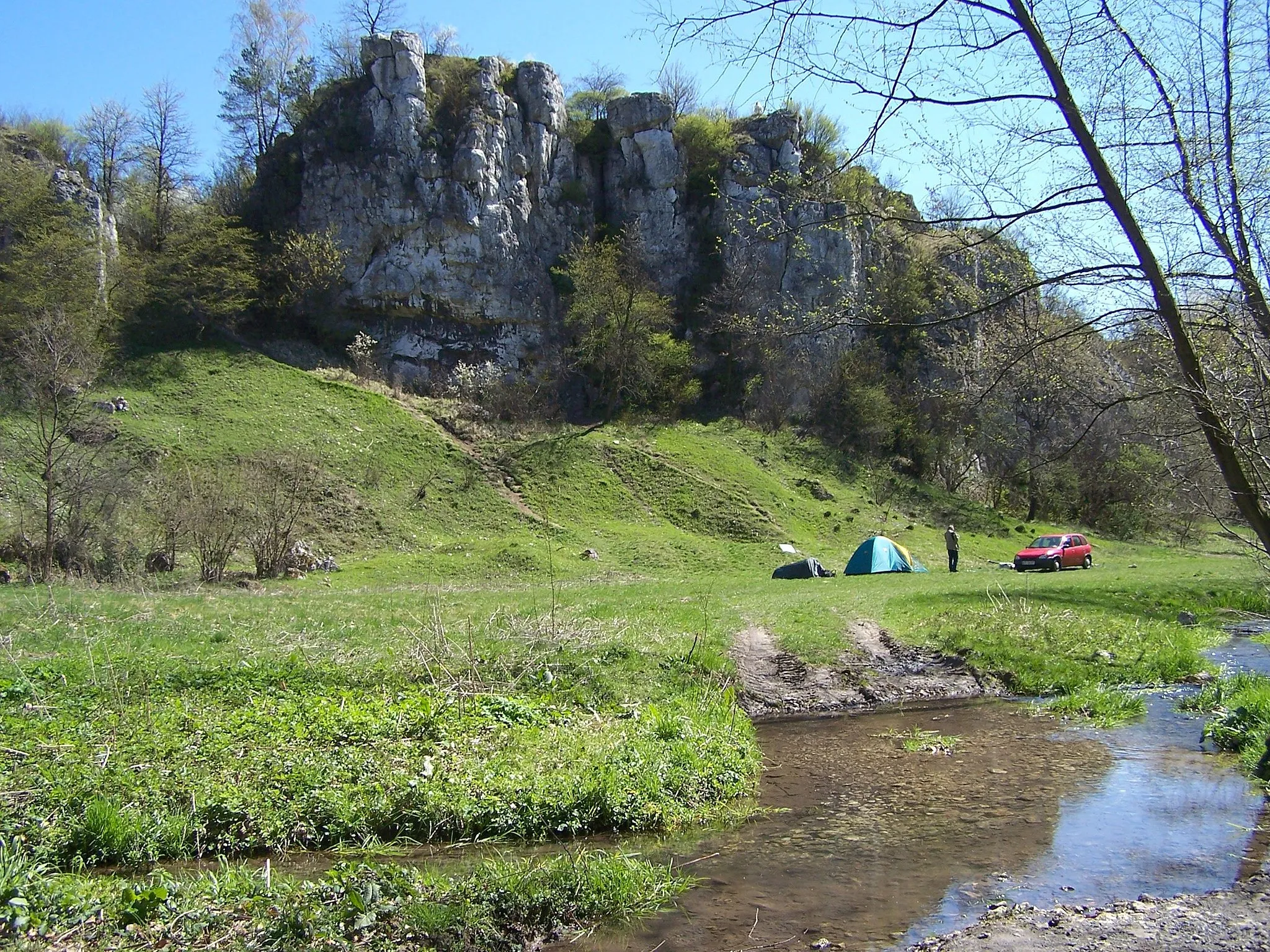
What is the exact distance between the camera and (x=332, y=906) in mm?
5906

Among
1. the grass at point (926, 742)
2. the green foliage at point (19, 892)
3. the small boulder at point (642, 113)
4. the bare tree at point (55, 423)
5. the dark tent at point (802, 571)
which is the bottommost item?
the grass at point (926, 742)

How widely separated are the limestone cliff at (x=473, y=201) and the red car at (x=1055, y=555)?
21.8m

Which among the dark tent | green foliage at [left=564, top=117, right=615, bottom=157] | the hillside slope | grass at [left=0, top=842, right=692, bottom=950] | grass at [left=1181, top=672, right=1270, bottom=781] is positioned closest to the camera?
grass at [left=0, top=842, right=692, bottom=950]

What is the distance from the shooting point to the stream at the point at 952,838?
6.21 meters

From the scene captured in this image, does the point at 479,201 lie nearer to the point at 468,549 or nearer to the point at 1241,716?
the point at 468,549

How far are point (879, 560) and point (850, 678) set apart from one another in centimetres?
1767

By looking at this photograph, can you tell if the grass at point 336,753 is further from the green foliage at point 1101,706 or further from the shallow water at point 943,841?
the green foliage at point 1101,706

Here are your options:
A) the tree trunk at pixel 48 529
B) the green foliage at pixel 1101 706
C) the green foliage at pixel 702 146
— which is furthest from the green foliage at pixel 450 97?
the green foliage at pixel 1101 706

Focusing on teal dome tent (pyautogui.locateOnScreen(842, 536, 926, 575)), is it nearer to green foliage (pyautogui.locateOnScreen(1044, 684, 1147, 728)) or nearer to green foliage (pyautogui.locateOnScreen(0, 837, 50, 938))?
green foliage (pyautogui.locateOnScreen(1044, 684, 1147, 728))

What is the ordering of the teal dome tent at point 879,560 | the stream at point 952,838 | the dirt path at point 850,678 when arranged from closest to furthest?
the stream at point 952,838 < the dirt path at point 850,678 < the teal dome tent at point 879,560

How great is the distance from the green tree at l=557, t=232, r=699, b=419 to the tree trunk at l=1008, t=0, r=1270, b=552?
45486mm

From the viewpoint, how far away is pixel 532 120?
56750 mm

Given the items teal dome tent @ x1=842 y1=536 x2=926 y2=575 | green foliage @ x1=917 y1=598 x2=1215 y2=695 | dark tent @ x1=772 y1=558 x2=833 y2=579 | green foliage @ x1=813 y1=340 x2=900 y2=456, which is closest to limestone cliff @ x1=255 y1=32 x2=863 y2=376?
green foliage @ x1=813 y1=340 x2=900 y2=456

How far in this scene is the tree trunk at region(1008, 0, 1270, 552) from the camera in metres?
4.61
